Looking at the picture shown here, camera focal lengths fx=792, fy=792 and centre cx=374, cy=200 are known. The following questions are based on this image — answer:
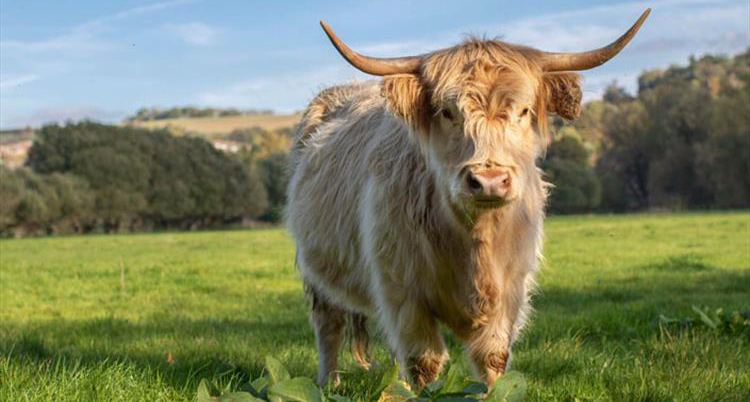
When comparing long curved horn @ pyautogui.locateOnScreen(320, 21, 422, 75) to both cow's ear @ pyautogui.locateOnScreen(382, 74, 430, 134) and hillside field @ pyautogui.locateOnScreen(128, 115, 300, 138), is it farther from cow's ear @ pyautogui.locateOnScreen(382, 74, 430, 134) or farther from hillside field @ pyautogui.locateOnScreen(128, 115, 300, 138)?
hillside field @ pyautogui.locateOnScreen(128, 115, 300, 138)

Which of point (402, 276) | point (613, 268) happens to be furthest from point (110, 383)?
point (613, 268)

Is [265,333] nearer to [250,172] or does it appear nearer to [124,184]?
[124,184]

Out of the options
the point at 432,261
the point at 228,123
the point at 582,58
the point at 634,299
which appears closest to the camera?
the point at 432,261

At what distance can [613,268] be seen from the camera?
14.4 meters

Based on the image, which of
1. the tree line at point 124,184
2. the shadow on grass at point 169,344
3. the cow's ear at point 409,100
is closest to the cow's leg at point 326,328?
the shadow on grass at point 169,344

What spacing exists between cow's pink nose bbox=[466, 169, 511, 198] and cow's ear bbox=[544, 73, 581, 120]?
882 mm

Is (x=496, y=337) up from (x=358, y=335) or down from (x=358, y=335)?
up

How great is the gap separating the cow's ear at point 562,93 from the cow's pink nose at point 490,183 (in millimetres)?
882

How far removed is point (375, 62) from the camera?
4371 mm

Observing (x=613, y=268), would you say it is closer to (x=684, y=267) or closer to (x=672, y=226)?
(x=684, y=267)

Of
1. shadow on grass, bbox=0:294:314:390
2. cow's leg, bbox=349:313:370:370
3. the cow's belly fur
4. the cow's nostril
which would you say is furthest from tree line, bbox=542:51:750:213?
the cow's nostril

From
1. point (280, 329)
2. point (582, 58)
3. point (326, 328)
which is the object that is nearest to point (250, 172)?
point (280, 329)

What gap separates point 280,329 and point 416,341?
4011 millimetres

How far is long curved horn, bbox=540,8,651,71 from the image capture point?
14.4 feet
